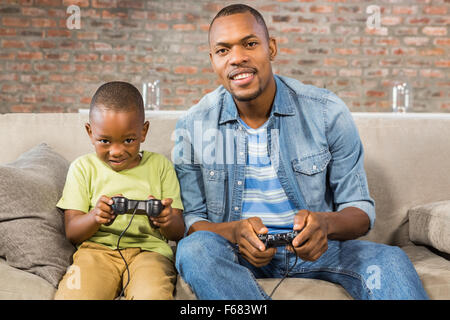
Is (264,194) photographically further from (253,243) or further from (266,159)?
(253,243)

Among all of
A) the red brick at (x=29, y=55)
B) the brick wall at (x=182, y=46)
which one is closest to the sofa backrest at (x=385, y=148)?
the brick wall at (x=182, y=46)

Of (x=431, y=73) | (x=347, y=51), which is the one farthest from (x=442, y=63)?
(x=347, y=51)

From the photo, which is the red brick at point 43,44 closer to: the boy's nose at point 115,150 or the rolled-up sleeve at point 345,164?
the boy's nose at point 115,150

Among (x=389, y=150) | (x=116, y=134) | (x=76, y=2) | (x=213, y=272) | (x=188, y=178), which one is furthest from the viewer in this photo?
(x=76, y=2)

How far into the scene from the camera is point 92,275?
1.13 metres

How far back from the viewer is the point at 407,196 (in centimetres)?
159

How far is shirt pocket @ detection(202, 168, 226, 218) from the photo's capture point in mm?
1356

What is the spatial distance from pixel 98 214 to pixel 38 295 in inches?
8.8

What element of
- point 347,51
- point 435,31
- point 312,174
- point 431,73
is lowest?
point 312,174

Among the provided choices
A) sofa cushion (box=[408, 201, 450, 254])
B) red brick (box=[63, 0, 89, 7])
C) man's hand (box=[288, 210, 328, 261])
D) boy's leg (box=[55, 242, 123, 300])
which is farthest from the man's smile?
red brick (box=[63, 0, 89, 7])

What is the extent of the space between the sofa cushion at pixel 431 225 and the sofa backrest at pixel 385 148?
6 centimetres

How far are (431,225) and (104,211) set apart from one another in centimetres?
94

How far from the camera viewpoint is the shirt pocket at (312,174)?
1332mm

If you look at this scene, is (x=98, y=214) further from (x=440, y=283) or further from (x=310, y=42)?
(x=310, y=42)
